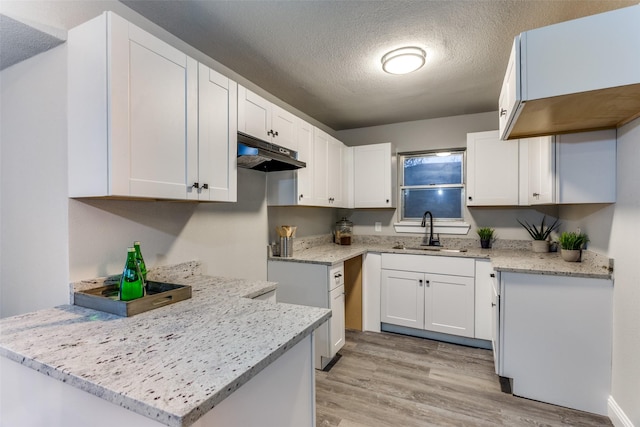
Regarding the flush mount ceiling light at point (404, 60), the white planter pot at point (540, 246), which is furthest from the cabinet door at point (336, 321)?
the white planter pot at point (540, 246)

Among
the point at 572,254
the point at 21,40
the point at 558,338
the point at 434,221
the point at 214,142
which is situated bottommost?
the point at 558,338

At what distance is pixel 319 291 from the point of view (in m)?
2.50

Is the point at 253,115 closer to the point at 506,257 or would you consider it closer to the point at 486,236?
the point at 506,257

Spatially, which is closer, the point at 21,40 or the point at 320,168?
the point at 21,40

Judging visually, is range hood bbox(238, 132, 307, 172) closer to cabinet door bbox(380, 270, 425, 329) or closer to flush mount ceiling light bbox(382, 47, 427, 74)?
flush mount ceiling light bbox(382, 47, 427, 74)

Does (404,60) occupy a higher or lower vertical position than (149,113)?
higher

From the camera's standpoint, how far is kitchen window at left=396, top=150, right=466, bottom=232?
3.62 meters

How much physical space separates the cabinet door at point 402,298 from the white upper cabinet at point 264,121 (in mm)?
1706

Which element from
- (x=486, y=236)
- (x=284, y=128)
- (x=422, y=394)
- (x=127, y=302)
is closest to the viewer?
(x=127, y=302)

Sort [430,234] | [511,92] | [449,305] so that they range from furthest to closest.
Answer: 1. [430,234]
2. [449,305]
3. [511,92]

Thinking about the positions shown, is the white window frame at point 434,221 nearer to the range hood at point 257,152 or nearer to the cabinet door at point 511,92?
the cabinet door at point 511,92

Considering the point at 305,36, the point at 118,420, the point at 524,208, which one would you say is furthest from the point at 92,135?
the point at 524,208

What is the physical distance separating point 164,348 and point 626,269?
2375mm

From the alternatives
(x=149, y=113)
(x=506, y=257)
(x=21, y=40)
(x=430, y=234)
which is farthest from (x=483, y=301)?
(x=21, y=40)
